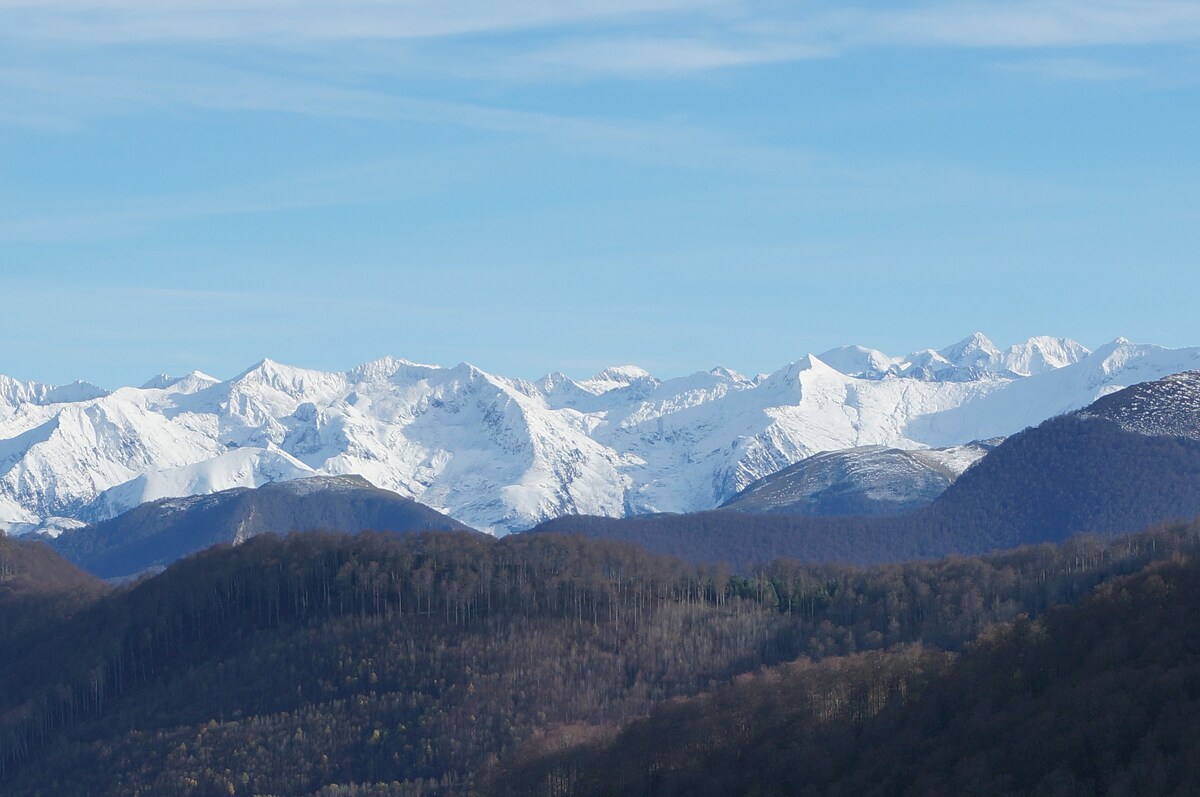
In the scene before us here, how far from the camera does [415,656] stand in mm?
172625

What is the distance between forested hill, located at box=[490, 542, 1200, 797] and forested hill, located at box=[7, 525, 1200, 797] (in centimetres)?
1646

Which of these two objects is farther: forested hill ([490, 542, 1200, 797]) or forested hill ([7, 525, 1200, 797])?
forested hill ([7, 525, 1200, 797])

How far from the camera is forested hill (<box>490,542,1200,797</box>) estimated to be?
89.7 m

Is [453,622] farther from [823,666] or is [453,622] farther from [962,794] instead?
[962,794]

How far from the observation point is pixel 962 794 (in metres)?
91.4

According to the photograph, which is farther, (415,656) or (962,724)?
(415,656)

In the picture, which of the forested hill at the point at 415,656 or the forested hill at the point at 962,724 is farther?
the forested hill at the point at 415,656

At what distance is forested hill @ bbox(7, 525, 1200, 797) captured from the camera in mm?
156625

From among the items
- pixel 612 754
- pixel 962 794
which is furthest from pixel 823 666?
pixel 962 794

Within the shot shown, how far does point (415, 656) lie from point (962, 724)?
255 feet

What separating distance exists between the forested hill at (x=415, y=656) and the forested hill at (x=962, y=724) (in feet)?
54.0

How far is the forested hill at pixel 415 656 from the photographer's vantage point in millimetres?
156625

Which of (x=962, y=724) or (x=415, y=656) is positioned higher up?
(x=415, y=656)

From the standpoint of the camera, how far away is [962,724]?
103312 mm
